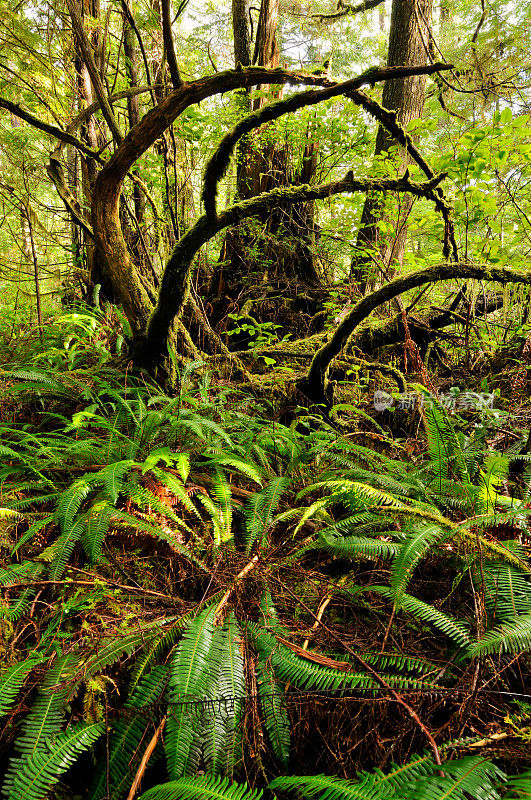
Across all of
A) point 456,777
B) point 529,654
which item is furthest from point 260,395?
point 456,777

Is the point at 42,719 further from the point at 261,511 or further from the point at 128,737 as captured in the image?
the point at 261,511

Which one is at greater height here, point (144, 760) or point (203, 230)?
point (203, 230)

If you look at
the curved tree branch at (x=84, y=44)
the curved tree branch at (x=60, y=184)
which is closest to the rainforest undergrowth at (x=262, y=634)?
the curved tree branch at (x=84, y=44)

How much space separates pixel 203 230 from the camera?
8.96 feet

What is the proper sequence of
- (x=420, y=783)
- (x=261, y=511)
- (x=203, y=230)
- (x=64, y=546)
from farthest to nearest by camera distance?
(x=203, y=230)
(x=261, y=511)
(x=64, y=546)
(x=420, y=783)

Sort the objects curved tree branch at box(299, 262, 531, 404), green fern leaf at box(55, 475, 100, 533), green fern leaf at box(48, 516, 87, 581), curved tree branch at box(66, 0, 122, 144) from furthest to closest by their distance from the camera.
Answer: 1. curved tree branch at box(66, 0, 122, 144)
2. curved tree branch at box(299, 262, 531, 404)
3. green fern leaf at box(55, 475, 100, 533)
4. green fern leaf at box(48, 516, 87, 581)

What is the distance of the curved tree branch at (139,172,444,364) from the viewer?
2.76 metres

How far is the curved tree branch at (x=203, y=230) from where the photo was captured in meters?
2.76

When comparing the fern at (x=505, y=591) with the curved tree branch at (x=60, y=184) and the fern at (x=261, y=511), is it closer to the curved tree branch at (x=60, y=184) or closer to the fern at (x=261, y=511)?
the fern at (x=261, y=511)

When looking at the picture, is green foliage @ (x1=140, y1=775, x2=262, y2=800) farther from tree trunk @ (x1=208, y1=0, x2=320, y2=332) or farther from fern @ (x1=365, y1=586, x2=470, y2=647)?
tree trunk @ (x1=208, y1=0, x2=320, y2=332)

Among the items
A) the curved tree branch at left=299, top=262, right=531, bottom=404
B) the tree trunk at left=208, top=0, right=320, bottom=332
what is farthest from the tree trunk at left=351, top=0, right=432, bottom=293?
the curved tree branch at left=299, top=262, right=531, bottom=404

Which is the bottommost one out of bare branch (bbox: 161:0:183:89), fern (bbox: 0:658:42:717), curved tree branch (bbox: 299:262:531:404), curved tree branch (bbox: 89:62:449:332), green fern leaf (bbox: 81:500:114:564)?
fern (bbox: 0:658:42:717)

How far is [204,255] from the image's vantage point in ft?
18.4

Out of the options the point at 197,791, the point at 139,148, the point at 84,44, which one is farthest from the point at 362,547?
the point at 84,44
